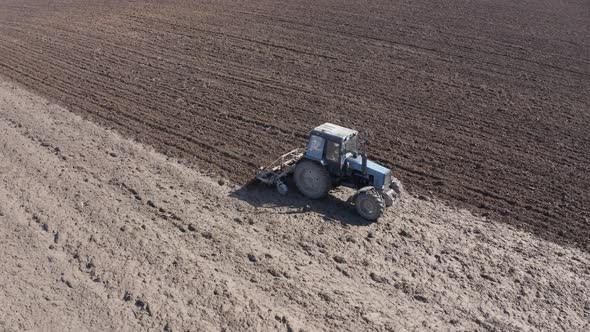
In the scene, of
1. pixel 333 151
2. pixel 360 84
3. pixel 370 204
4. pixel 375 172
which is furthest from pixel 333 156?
pixel 360 84

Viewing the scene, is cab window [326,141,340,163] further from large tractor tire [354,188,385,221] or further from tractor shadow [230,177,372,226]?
tractor shadow [230,177,372,226]

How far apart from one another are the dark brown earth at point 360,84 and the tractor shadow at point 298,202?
70 cm

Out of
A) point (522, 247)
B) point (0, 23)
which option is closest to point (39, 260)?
point (522, 247)

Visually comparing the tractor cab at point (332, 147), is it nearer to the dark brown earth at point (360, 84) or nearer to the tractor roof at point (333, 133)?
the tractor roof at point (333, 133)

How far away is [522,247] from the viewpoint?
10.7 metres

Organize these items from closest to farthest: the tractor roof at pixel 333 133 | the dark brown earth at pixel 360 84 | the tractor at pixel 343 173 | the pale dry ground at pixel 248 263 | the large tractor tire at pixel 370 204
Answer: the pale dry ground at pixel 248 263 < the large tractor tire at pixel 370 204 < the tractor at pixel 343 173 < the tractor roof at pixel 333 133 < the dark brown earth at pixel 360 84

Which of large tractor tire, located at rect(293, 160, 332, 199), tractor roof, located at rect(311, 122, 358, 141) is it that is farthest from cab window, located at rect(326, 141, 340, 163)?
large tractor tire, located at rect(293, 160, 332, 199)

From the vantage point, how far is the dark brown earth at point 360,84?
13.6 metres

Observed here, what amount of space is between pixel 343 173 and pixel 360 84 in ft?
28.9

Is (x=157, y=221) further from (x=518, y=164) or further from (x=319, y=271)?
(x=518, y=164)

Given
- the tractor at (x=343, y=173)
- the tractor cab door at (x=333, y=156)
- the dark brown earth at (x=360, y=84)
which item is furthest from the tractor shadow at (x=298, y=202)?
the tractor cab door at (x=333, y=156)

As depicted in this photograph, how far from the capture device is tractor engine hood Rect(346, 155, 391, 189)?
11109 millimetres

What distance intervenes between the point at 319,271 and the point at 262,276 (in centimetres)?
107

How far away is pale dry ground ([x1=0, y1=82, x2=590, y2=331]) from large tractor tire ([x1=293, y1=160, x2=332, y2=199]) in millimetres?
255
